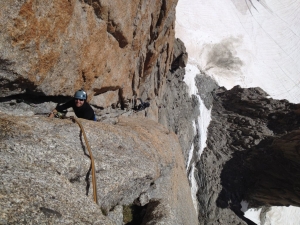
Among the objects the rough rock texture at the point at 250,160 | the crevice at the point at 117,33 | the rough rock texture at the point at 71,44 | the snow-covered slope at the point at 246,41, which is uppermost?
the snow-covered slope at the point at 246,41

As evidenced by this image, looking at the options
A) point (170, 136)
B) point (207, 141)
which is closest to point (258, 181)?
point (207, 141)

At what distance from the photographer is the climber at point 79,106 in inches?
332

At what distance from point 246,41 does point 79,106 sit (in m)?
54.9

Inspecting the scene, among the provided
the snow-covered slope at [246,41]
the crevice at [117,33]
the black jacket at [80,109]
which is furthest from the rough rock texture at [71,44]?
the snow-covered slope at [246,41]

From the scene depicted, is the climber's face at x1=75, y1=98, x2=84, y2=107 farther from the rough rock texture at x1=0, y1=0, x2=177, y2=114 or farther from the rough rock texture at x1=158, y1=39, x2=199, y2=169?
the rough rock texture at x1=158, y1=39, x2=199, y2=169

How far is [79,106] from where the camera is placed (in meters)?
8.74

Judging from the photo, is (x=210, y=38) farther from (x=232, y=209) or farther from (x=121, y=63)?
(x=121, y=63)

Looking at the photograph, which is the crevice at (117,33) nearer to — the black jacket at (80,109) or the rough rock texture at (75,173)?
the black jacket at (80,109)

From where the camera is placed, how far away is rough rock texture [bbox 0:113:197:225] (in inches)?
195

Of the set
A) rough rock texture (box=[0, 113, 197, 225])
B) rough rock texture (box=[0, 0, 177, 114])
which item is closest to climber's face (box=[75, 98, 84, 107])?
rough rock texture (box=[0, 0, 177, 114])

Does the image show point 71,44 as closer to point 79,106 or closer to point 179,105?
point 79,106

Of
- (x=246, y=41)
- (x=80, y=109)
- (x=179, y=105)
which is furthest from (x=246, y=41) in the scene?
(x=80, y=109)

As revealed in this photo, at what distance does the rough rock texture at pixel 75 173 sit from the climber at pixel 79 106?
0.82 meters

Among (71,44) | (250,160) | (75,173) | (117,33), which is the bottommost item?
(250,160)
